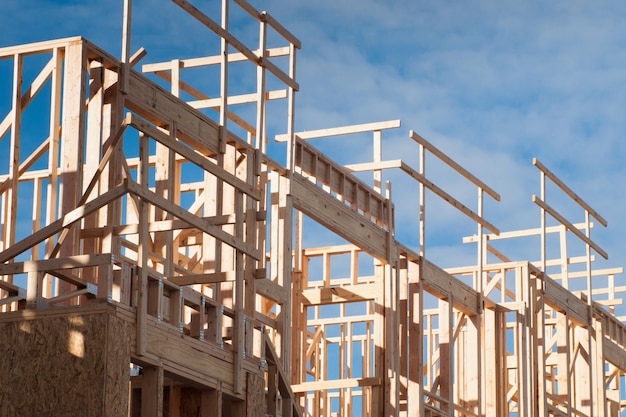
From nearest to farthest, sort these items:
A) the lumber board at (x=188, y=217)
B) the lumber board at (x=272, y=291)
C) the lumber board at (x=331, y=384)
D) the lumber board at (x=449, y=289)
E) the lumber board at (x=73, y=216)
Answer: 1. the lumber board at (x=73, y=216)
2. the lumber board at (x=188, y=217)
3. the lumber board at (x=272, y=291)
4. the lumber board at (x=331, y=384)
5. the lumber board at (x=449, y=289)

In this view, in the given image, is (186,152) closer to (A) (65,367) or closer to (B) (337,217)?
(A) (65,367)

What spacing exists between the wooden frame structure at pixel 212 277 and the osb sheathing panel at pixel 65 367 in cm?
2

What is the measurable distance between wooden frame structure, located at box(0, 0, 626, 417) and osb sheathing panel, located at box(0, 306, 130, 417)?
0.8 inches

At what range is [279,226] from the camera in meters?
24.5

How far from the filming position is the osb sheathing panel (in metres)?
16.4

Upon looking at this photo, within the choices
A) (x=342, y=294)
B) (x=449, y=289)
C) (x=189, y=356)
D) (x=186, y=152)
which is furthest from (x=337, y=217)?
(x=189, y=356)

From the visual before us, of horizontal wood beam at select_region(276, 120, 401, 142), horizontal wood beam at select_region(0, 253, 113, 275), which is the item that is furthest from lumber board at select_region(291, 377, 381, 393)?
horizontal wood beam at select_region(0, 253, 113, 275)

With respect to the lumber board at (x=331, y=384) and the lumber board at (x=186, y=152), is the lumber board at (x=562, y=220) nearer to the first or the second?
the lumber board at (x=331, y=384)

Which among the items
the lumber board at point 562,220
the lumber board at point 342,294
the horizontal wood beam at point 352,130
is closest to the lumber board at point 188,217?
the lumber board at point 342,294

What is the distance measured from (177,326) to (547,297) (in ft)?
54.8

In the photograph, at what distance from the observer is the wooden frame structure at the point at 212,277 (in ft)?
55.6

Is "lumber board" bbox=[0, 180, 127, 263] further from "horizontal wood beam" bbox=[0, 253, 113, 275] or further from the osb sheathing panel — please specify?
the osb sheathing panel

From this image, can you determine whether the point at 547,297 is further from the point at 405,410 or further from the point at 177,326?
the point at 177,326

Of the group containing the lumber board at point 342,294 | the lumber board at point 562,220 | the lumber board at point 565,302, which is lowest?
the lumber board at point 342,294
